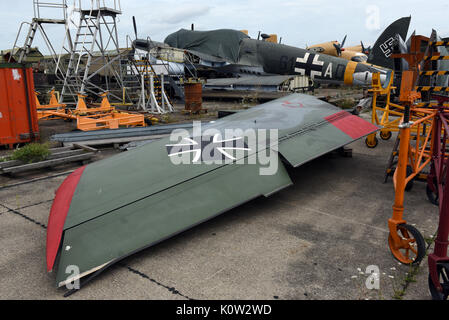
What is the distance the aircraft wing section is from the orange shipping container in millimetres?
5444

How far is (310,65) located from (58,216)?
66.3ft

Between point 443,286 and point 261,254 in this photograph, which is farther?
point 261,254

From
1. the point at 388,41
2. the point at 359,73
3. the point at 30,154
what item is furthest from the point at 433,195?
the point at 359,73

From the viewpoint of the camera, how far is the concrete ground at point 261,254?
3234 mm

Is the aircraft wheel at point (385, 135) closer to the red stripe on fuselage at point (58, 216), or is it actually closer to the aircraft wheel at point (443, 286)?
the aircraft wheel at point (443, 286)

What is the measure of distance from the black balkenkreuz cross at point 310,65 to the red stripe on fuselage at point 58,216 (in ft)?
62.3

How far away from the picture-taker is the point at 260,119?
20.5ft

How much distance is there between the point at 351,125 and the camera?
6680mm

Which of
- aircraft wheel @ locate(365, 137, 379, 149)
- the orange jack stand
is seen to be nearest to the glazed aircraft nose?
aircraft wheel @ locate(365, 137, 379, 149)

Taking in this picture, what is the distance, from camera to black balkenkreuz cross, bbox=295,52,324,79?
21344mm

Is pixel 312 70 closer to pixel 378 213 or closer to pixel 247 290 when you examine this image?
pixel 378 213

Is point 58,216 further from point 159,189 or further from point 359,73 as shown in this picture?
point 359,73

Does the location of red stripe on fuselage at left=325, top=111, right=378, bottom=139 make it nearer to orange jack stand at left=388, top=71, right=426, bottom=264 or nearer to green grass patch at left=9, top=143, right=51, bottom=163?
orange jack stand at left=388, top=71, right=426, bottom=264
